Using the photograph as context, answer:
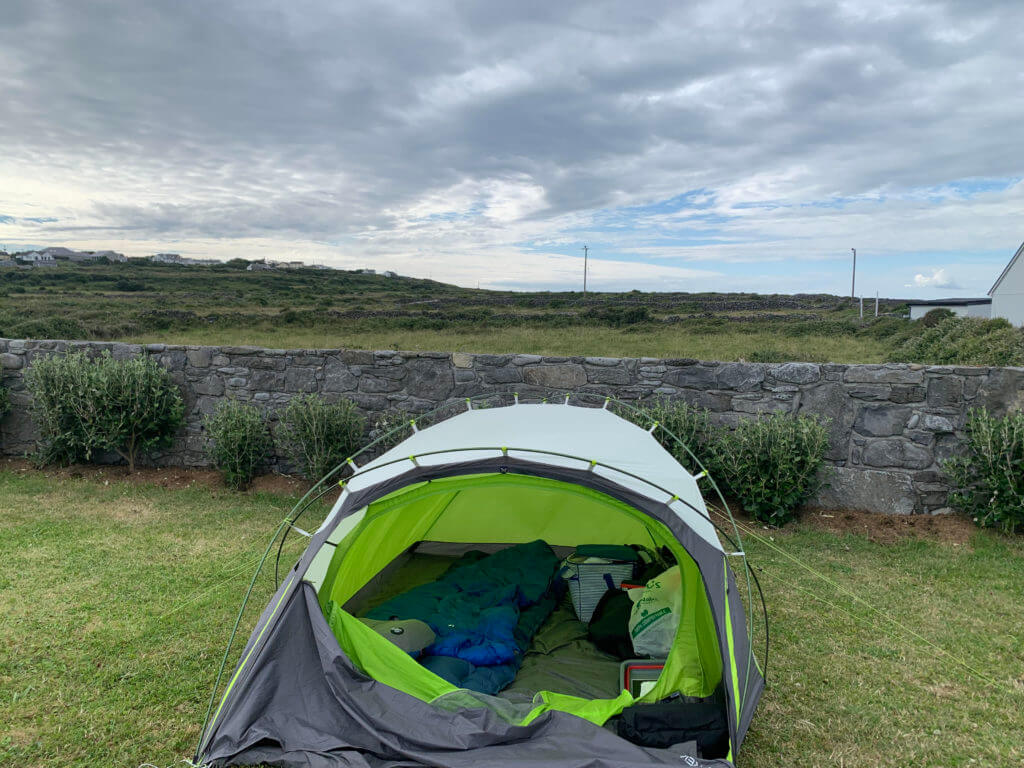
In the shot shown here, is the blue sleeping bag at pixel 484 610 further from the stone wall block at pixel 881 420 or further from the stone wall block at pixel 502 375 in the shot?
the stone wall block at pixel 881 420

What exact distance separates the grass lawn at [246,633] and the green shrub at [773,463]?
0.28 meters

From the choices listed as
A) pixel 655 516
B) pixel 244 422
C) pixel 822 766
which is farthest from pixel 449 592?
pixel 244 422

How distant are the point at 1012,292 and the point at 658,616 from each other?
23.7m

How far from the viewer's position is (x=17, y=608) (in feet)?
13.4

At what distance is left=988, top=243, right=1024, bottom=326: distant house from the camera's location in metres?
21.0

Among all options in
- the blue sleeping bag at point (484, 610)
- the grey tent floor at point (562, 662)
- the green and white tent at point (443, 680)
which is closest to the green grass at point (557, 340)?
the blue sleeping bag at point (484, 610)

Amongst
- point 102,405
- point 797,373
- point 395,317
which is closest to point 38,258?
point 395,317

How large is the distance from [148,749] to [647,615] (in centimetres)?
223

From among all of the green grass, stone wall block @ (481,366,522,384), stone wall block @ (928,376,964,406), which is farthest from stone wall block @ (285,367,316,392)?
the green grass

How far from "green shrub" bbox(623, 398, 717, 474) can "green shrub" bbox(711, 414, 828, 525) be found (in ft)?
0.63

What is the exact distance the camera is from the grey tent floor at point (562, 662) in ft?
10.7

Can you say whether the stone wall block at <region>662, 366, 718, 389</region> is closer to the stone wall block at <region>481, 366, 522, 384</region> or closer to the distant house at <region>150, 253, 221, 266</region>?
the stone wall block at <region>481, 366, 522, 384</region>

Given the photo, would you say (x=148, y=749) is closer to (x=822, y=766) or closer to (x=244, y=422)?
(x=822, y=766)

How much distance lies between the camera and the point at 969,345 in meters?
11.8
